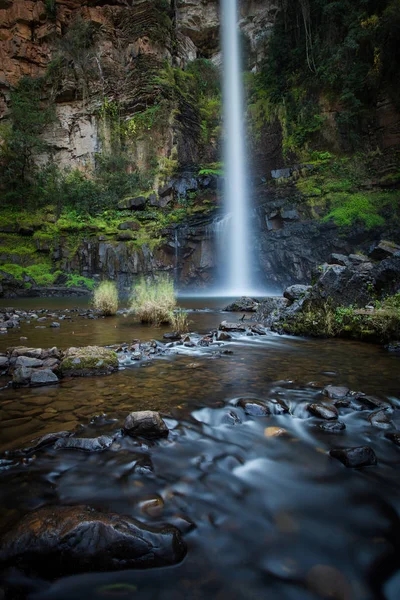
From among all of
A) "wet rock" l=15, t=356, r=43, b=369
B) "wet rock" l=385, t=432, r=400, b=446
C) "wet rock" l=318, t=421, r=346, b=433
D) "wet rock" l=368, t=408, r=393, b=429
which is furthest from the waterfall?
"wet rock" l=385, t=432, r=400, b=446

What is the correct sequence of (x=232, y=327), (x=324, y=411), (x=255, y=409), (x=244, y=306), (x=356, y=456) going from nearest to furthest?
(x=356, y=456) < (x=324, y=411) < (x=255, y=409) < (x=232, y=327) < (x=244, y=306)

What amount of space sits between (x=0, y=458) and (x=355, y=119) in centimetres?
2687

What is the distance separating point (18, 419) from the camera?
287 centimetres

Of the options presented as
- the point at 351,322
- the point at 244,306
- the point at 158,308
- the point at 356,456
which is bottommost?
the point at 356,456

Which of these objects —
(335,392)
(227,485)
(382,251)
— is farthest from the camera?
(382,251)

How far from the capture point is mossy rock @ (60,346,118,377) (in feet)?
14.0

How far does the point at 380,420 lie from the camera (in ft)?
9.20

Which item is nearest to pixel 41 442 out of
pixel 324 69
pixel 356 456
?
pixel 356 456

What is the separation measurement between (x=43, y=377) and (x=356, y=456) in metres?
3.59

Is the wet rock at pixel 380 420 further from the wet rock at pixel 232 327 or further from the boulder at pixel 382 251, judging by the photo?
the boulder at pixel 382 251

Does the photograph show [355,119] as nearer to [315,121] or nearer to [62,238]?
[315,121]

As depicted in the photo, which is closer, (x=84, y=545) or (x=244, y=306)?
(x=84, y=545)

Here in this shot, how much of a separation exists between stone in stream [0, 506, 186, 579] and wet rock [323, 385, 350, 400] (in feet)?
8.01

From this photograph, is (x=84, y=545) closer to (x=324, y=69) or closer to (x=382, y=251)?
(x=382, y=251)
